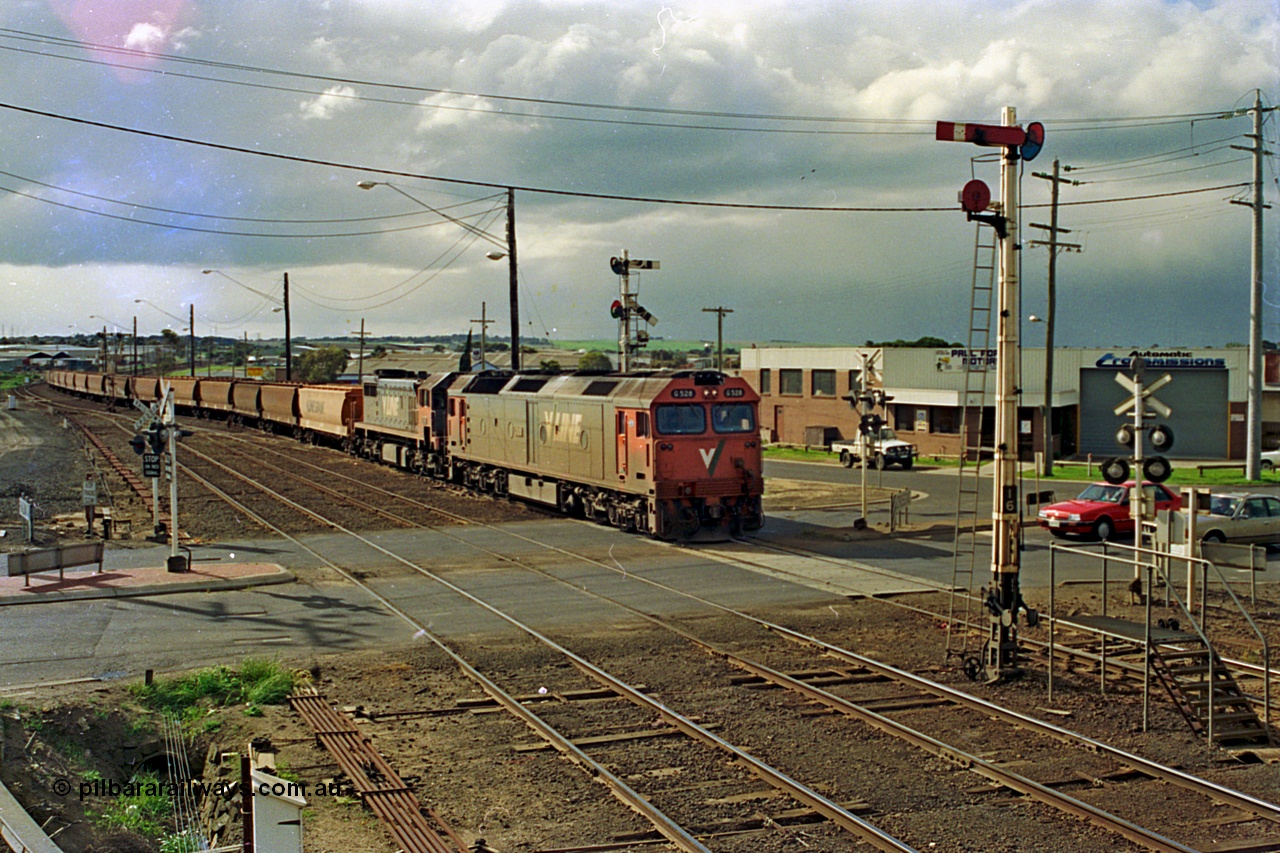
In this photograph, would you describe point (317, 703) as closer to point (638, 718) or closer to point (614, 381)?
point (638, 718)

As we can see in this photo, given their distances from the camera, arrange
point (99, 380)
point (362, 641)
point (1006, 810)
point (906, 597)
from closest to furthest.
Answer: point (1006, 810)
point (362, 641)
point (906, 597)
point (99, 380)

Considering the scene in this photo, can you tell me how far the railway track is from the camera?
848cm

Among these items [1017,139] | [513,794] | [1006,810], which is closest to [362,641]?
[513,794]

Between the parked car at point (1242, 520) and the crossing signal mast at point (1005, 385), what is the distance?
12748mm

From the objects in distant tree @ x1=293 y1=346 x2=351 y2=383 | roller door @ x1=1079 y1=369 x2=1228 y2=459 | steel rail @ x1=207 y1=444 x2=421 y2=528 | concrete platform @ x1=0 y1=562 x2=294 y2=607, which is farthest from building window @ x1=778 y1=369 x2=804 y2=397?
distant tree @ x1=293 y1=346 x2=351 y2=383

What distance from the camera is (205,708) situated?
466 inches

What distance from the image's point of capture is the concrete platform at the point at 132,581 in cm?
1795

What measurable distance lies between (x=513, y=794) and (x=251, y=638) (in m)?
7.42

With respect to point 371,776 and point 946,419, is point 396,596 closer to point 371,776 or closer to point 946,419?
point 371,776

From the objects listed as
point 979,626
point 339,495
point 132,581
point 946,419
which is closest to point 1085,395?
point 946,419

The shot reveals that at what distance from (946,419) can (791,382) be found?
11.2m

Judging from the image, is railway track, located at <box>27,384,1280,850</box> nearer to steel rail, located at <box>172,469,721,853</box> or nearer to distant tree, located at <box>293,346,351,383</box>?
steel rail, located at <box>172,469,721,853</box>

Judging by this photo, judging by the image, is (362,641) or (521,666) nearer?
(521,666)

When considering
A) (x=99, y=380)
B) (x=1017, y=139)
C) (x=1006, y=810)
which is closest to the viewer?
(x=1006, y=810)
